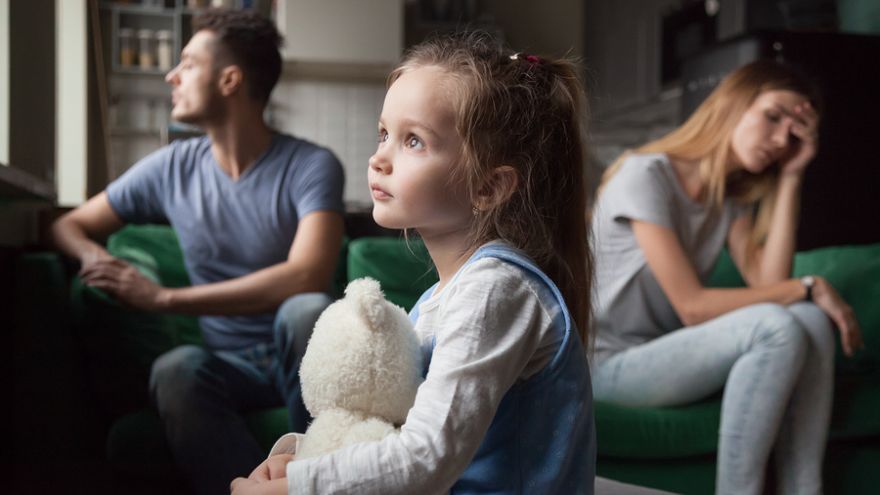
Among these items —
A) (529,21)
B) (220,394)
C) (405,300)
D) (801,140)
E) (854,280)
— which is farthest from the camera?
(529,21)

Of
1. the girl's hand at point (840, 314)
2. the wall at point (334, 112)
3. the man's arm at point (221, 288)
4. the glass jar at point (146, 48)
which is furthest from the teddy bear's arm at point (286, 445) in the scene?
the glass jar at point (146, 48)

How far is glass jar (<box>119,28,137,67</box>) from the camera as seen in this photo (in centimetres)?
482

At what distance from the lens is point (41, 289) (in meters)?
1.63

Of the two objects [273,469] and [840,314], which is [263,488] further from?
[840,314]

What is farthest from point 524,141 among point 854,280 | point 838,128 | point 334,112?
point 334,112

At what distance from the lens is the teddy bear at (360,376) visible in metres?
0.59

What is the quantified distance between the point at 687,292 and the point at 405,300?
25.4 inches

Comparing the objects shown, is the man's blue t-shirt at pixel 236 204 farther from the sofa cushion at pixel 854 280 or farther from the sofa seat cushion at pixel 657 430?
the sofa cushion at pixel 854 280

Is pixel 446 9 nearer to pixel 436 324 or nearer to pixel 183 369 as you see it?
pixel 183 369

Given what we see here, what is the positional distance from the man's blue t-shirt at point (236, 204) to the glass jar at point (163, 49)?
11.4ft

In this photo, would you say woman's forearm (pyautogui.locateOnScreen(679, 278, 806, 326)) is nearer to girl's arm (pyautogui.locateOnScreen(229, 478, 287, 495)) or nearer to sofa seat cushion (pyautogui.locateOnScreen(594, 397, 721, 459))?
sofa seat cushion (pyautogui.locateOnScreen(594, 397, 721, 459))

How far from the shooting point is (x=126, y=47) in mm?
4844

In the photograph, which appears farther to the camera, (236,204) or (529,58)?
(236,204)

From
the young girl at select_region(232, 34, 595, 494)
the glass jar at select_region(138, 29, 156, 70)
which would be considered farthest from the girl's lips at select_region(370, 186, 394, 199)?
the glass jar at select_region(138, 29, 156, 70)
